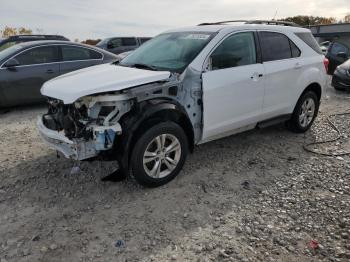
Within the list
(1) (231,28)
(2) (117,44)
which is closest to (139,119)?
(1) (231,28)

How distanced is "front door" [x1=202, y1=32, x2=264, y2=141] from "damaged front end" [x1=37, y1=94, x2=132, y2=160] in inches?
44.7

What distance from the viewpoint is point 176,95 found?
4285mm

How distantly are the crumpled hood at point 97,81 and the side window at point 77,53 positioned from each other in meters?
3.98

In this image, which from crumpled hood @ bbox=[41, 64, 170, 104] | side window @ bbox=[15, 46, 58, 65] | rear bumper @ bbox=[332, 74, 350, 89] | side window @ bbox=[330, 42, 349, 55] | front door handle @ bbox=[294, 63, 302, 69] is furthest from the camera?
side window @ bbox=[330, 42, 349, 55]

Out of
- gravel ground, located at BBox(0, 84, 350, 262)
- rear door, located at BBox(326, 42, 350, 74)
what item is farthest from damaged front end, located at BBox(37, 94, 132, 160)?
rear door, located at BBox(326, 42, 350, 74)

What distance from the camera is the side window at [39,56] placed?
7.68 meters

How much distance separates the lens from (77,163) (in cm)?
486

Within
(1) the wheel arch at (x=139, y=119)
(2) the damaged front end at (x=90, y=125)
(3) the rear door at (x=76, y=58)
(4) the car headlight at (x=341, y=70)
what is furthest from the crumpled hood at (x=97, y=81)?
(4) the car headlight at (x=341, y=70)

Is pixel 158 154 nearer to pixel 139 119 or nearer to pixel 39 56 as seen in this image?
pixel 139 119

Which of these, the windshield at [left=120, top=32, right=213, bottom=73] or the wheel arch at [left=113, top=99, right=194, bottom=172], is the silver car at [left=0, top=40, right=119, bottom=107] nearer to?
the windshield at [left=120, top=32, right=213, bottom=73]

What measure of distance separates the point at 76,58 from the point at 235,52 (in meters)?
4.74

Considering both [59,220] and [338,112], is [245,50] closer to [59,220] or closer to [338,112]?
[59,220]

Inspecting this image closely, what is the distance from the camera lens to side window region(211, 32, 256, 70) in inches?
182

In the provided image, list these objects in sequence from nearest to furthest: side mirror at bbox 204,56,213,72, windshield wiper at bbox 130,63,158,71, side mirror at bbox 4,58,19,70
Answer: side mirror at bbox 204,56,213,72 < windshield wiper at bbox 130,63,158,71 < side mirror at bbox 4,58,19,70
